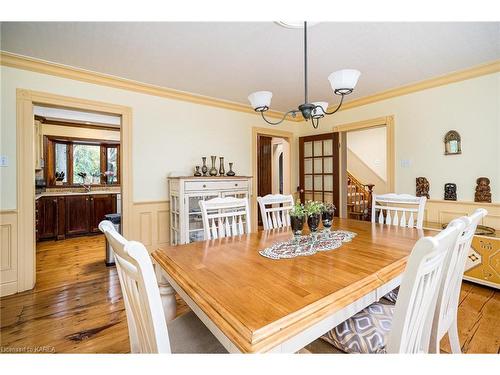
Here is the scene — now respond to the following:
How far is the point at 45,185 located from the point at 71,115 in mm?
1448

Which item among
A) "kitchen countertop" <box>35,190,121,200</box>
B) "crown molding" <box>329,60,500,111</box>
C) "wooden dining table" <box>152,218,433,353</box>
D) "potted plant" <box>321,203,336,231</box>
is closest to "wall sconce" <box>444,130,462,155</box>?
"crown molding" <box>329,60,500,111</box>

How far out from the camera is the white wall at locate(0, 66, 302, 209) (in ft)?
8.11

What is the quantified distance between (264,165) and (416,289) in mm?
5007

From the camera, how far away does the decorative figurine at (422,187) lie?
3.18m

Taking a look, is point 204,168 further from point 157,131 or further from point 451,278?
point 451,278

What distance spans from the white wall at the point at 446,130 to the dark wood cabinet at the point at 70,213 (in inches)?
206

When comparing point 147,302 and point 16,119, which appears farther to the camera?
point 16,119

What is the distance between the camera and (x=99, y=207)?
503 centimetres

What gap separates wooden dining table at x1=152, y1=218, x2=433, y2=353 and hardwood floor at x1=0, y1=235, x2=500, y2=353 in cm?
89

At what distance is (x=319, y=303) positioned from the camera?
0.82m

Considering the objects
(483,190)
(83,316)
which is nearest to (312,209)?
(83,316)
